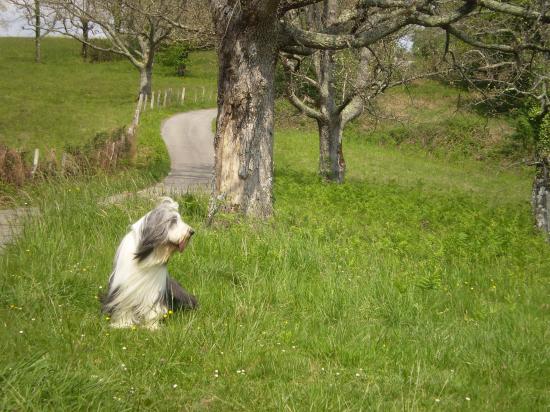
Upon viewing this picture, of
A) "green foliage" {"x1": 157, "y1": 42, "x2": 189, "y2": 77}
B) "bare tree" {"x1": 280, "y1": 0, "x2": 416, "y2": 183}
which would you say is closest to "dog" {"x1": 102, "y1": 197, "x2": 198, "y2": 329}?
"bare tree" {"x1": 280, "y1": 0, "x2": 416, "y2": 183}

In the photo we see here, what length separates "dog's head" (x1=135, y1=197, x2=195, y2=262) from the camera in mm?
5328

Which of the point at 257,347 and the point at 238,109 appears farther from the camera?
the point at 238,109

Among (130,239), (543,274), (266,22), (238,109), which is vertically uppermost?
(266,22)

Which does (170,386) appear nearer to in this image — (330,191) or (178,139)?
(330,191)

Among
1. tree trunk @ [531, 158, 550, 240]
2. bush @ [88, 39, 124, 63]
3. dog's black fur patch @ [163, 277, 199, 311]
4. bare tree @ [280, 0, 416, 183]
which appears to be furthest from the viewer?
bush @ [88, 39, 124, 63]

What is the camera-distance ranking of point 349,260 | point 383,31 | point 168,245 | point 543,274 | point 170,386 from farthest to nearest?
point 383,31 → point 543,274 → point 349,260 → point 168,245 → point 170,386

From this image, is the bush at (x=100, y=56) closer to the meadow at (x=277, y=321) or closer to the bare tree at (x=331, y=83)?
the bare tree at (x=331, y=83)

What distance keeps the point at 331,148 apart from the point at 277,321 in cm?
1537

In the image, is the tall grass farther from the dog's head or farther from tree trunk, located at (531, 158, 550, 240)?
tree trunk, located at (531, 158, 550, 240)

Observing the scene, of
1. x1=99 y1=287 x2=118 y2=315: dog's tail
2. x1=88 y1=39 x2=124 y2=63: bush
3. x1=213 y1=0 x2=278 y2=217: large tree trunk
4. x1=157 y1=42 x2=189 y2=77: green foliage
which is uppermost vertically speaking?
x1=88 y1=39 x2=124 y2=63: bush

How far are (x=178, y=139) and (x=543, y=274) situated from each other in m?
25.9

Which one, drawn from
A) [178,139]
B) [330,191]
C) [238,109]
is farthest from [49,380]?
[178,139]

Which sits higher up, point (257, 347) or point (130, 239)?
point (130, 239)

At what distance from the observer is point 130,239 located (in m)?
5.59
